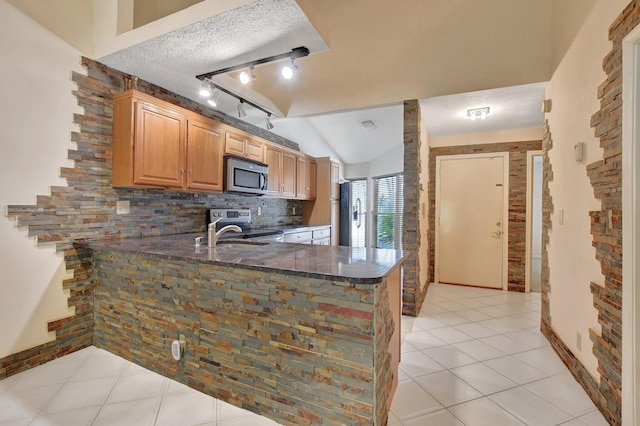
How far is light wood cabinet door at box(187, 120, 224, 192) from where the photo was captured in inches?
116

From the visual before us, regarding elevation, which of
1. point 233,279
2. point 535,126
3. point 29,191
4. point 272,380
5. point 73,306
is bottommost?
point 272,380

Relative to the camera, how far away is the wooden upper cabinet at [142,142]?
8.06ft

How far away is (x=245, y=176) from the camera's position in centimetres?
361

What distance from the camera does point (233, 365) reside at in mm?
1715

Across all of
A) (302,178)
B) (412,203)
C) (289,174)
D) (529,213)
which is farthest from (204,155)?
(529,213)

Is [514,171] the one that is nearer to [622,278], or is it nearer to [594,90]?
[594,90]

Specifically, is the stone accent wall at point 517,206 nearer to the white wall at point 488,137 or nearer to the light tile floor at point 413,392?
the white wall at point 488,137

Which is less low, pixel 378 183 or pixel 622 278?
pixel 378 183

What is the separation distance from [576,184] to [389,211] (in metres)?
4.36

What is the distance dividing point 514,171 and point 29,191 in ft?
18.7

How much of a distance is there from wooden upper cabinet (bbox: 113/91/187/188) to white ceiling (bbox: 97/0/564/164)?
34 cm

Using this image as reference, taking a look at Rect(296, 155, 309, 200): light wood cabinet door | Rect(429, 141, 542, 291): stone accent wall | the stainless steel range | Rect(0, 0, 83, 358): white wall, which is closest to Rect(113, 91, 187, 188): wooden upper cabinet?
Rect(0, 0, 83, 358): white wall

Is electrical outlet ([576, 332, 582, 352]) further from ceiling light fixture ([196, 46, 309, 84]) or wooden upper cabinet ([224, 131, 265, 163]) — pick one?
wooden upper cabinet ([224, 131, 265, 163])

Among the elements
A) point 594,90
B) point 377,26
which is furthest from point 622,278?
point 377,26
